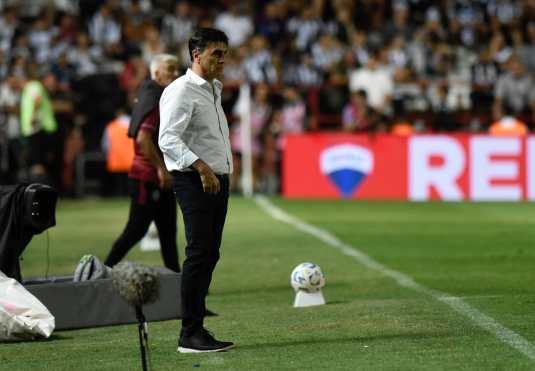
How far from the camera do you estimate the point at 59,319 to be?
991 centimetres

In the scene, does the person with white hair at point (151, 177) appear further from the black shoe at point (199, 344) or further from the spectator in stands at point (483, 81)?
the spectator in stands at point (483, 81)

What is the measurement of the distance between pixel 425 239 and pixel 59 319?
7869 millimetres

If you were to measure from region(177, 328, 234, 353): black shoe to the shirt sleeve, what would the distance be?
1030 mm

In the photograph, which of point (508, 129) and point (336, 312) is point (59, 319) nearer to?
point (336, 312)

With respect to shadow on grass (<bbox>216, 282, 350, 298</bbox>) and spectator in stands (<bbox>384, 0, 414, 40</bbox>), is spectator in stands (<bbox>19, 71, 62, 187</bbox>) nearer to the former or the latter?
spectator in stands (<bbox>384, 0, 414, 40</bbox>)

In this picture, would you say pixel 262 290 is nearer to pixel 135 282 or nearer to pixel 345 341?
pixel 345 341

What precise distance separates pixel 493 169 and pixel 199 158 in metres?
17.0

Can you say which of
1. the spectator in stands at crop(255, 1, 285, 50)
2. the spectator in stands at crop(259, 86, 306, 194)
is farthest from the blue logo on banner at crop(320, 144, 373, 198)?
the spectator in stands at crop(255, 1, 285, 50)

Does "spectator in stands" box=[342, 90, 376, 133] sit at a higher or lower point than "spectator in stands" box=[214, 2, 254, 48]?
lower

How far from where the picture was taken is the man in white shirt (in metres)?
8.29

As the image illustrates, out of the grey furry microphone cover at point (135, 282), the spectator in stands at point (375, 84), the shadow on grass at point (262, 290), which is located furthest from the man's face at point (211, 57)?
the spectator in stands at point (375, 84)

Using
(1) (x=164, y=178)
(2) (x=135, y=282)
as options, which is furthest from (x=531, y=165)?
(2) (x=135, y=282)

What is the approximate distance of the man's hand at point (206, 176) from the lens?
8.17 m

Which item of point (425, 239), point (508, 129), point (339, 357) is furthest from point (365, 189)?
point (339, 357)
